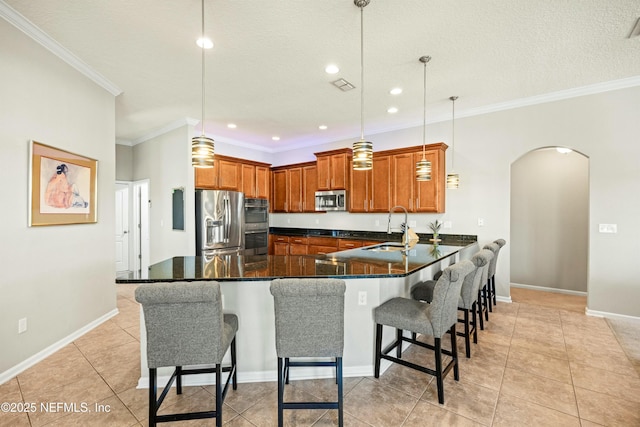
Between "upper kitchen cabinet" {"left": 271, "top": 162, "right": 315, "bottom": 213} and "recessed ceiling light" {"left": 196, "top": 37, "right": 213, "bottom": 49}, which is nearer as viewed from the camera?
"recessed ceiling light" {"left": 196, "top": 37, "right": 213, "bottom": 49}

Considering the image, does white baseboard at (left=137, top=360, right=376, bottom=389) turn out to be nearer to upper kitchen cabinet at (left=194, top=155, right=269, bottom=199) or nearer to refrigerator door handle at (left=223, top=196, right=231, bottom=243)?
refrigerator door handle at (left=223, top=196, right=231, bottom=243)

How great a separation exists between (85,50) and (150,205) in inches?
130

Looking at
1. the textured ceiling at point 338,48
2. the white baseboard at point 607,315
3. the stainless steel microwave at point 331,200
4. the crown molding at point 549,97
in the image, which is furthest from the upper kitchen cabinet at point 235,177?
the white baseboard at point 607,315

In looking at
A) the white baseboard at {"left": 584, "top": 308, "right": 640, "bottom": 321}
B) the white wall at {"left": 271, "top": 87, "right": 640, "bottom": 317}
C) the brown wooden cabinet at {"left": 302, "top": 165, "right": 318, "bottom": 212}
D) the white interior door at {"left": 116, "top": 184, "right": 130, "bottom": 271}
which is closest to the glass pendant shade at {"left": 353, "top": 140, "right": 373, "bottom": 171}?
the white wall at {"left": 271, "top": 87, "right": 640, "bottom": 317}

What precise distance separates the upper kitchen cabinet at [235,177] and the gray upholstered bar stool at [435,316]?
3.92m

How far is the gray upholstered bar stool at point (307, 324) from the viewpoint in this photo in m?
1.67

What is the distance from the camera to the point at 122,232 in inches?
251

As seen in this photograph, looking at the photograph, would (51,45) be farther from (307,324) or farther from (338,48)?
(307,324)

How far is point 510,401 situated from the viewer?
80.6 inches

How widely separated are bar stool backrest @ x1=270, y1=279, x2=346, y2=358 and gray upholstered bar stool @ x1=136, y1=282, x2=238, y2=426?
35 cm

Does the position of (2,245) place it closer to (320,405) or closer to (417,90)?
(320,405)

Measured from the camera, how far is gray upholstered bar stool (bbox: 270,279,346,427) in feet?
5.48

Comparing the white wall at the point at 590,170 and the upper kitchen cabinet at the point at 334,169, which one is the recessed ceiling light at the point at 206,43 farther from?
the white wall at the point at 590,170

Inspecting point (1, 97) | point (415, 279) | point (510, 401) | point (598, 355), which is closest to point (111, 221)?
point (1, 97)
